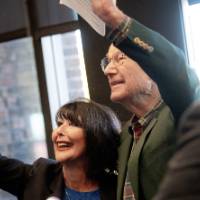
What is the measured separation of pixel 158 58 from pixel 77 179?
916 millimetres

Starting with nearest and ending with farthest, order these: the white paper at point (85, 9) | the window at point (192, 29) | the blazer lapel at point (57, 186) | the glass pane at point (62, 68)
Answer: the white paper at point (85, 9)
the blazer lapel at point (57, 186)
the window at point (192, 29)
the glass pane at point (62, 68)

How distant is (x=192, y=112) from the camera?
525mm

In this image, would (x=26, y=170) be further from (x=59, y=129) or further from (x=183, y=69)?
(x=183, y=69)

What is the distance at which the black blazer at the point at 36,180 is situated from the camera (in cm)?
190

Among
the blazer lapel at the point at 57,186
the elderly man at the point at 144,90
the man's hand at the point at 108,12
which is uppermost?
the man's hand at the point at 108,12

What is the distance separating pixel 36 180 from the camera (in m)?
1.94

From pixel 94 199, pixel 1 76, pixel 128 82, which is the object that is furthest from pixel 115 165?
pixel 1 76

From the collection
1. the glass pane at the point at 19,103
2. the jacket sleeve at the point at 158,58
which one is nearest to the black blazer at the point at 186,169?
the jacket sleeve at the point at 158,58

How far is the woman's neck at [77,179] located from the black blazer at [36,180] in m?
0.04

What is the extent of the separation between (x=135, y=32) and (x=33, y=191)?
102cm

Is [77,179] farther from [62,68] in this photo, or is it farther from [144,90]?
[62,68]

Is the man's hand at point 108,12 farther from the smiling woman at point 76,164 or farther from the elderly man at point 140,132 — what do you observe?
the smiling woman at point 76,164

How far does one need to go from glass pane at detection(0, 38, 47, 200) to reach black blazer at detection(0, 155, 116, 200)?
102 centimetres

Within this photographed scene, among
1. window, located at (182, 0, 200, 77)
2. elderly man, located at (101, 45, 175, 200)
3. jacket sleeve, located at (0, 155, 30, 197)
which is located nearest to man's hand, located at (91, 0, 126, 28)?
elderly man, located at (101, 45, 175, 200)
